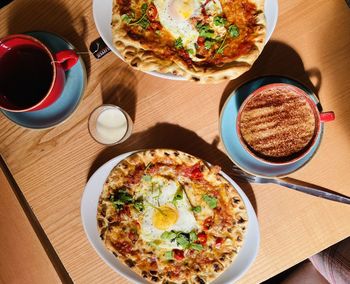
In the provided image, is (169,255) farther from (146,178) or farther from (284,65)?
(284,65)

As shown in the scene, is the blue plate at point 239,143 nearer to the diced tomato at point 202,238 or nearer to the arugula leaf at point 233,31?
the arugula leaf at point 233,31

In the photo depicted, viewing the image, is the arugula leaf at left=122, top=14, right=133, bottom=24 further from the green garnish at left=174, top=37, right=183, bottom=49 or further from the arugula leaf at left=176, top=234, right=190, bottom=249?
the arugula leaf at left=176, top=234, right=190, bottom=249

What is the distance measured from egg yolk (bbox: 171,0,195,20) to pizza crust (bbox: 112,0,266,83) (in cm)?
19

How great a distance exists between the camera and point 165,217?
1614mm

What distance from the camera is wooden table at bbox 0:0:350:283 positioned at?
62.5 inches

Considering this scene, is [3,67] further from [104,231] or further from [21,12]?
[104,231]

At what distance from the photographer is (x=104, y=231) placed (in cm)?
161

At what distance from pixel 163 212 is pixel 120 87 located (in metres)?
0.53

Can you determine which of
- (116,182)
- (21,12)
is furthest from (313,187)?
(21,12)

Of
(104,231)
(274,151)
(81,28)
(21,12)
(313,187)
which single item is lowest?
(313,187)

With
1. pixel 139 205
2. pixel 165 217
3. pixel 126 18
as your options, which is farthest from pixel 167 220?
pixel 126 18

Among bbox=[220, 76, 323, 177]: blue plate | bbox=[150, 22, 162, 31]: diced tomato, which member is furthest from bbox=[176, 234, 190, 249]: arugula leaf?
bbox=[150, 22, 162, 31]: diced tomato

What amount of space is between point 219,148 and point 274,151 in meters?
0.23

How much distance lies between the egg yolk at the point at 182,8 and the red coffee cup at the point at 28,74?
424mm
